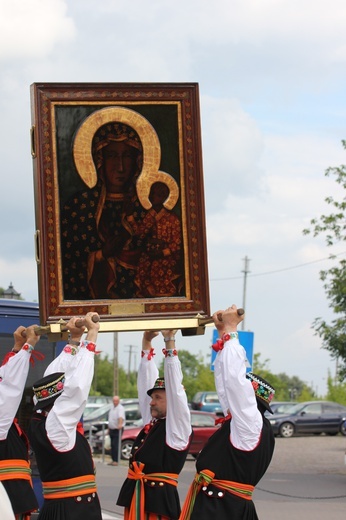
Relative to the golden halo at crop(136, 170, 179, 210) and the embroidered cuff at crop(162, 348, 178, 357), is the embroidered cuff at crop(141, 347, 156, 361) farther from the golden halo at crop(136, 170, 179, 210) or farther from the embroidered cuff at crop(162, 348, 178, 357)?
the golden halo at crop(136, 170, 179, 210)

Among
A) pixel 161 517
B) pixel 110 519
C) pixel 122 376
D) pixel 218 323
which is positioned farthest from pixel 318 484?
pixel 122 376

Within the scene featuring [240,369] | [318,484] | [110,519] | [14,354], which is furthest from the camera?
[318,484]

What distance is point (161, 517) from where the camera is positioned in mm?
8812

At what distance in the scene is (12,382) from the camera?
8.39m

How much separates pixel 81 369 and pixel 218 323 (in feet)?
3.32

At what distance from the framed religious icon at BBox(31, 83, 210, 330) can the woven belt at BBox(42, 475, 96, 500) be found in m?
1.21

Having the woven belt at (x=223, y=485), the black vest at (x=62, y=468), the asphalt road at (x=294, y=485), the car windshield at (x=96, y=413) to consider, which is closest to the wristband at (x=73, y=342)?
the black vest at (x=62, y=468)

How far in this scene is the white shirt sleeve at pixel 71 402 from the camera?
23.6 feet

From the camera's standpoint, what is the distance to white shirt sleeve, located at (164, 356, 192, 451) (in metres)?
8.55

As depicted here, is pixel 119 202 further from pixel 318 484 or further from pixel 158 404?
pixel 318 484

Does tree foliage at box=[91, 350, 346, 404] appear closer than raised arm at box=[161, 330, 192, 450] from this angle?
No

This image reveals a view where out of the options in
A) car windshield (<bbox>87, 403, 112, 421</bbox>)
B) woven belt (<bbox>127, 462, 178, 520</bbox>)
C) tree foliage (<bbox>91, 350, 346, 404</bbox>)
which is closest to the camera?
woven belt (<bbox>127, 462, 178, 520</bbox>)

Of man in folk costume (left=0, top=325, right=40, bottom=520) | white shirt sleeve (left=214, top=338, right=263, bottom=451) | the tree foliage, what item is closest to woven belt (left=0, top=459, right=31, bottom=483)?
man in folk costume (left=0, top=325, right=40, bottom=520)

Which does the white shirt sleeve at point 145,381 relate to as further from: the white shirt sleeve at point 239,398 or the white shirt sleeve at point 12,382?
the white shirt sleeve at point 239,398
